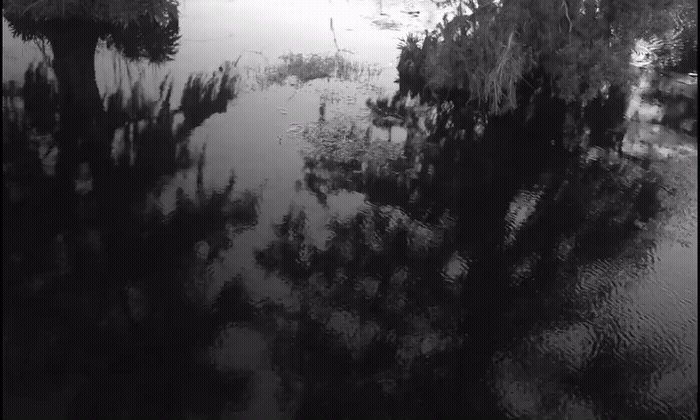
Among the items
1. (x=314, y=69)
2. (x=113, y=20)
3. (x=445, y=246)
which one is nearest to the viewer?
(x=445, y=246)

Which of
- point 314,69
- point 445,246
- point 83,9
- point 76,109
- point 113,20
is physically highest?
point 83,9

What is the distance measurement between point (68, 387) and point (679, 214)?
20.7ft

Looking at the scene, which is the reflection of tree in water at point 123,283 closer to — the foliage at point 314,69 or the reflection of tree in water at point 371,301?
the reflection of tree in water at point 371,301

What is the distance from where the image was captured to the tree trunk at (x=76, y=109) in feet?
23.1

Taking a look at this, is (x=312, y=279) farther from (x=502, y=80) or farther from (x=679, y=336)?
(x=502, y=80)

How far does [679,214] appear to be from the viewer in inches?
283

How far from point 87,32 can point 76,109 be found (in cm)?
394

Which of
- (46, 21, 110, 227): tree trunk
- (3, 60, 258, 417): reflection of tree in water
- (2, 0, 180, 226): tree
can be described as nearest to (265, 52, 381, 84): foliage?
(2, 0, 180, 226): tree

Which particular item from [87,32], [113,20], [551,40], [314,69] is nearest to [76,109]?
[314,69]

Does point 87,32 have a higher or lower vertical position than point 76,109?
higher

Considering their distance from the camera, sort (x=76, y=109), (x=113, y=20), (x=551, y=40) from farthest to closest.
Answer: (x=113, y=20) → (x=551, y=40) → (x=76, y=109)

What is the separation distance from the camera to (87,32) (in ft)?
38.8

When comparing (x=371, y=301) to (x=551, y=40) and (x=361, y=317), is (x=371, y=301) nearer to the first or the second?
(x=361, y=317)

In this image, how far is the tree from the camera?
30.2 feet
